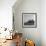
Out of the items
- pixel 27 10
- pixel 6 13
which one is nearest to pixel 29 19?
pixel 27 10

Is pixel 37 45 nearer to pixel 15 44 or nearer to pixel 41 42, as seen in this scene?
pixel 41 42

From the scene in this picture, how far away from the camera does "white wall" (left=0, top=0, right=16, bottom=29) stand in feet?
14.7

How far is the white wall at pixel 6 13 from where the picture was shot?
4469 mm

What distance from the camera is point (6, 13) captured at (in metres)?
4.54

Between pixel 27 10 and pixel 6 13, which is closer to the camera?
pixel 6 13

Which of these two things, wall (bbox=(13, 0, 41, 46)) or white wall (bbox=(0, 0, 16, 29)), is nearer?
white wall (bbox=(0, 0, 16, 29))

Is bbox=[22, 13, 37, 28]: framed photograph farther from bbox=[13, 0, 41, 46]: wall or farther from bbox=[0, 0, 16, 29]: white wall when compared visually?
bbox=[0, 0, 16, 29]: white wall

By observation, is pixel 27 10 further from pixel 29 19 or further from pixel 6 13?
pixel 6 13

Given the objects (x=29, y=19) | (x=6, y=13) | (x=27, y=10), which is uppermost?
(x=27, y=10)

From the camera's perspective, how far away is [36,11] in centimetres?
577

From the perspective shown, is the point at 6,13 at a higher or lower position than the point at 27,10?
lower

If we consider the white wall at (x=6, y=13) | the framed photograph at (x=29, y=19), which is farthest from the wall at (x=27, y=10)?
the white wall at (x=6, y=13)

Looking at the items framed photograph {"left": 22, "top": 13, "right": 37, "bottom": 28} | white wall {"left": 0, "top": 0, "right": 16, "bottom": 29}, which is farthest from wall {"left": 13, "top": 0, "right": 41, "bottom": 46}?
white wall {"left": 0, "top": 0, "right": 16, "bottom": 29}

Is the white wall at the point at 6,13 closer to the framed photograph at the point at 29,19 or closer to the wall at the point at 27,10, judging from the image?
the wall at the point at 27,10
